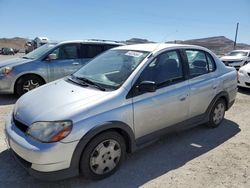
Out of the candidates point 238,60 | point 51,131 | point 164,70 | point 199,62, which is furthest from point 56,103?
point 238,60

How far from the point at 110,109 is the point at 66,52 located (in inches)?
189

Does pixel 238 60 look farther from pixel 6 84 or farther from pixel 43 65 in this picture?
pixel 6 84

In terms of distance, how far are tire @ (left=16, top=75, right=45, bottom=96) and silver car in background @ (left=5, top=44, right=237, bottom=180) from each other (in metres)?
3.30

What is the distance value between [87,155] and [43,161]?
50 centimetres

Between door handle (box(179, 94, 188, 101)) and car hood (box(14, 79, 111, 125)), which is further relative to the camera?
door handle (box(179, 94, 188, 101))

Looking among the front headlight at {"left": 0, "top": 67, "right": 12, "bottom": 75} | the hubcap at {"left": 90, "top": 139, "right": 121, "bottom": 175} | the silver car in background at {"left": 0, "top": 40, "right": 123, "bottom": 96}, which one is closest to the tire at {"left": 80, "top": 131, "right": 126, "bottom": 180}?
the hubcap at {"left": 90, "top": 139, "right": 121, "bottom": 175}

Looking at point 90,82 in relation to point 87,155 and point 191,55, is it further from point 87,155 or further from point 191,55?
point 191,55

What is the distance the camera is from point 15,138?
9.43 ft

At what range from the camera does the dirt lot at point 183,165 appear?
10.2ft

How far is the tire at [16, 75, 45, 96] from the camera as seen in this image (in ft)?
22.0

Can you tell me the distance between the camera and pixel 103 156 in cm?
309

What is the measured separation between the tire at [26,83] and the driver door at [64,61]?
397 millimetres

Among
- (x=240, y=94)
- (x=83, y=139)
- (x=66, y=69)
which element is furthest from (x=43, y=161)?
(x=240, y=94)

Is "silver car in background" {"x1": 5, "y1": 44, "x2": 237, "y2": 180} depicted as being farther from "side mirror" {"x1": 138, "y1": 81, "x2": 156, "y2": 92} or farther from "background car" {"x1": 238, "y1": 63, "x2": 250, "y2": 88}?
"background car" {"x1": 238, "y1": 63, "x2": 250, "y2": 88}
